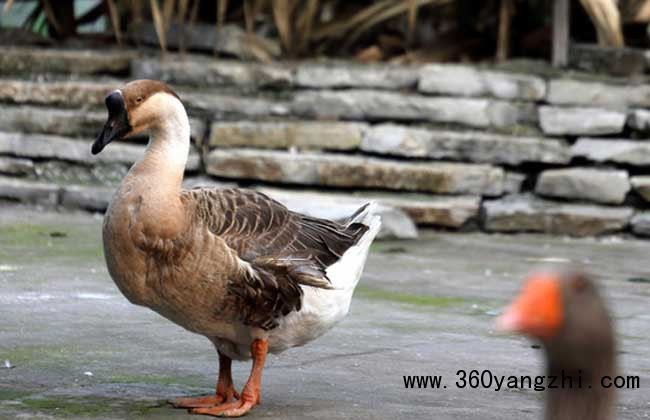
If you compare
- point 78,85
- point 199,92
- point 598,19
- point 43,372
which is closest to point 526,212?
point 598,19

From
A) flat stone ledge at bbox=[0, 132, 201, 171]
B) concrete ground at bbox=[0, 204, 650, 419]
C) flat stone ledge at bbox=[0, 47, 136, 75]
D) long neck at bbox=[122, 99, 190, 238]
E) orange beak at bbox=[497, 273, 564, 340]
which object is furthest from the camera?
flat stone ledge at bbox=[0, 47, 136, 75]

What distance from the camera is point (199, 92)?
10648mm

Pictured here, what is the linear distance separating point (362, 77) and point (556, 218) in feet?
6.10

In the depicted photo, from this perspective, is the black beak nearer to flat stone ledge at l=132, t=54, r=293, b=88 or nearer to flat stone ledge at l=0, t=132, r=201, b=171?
flat stone ledge at l=0, t=132, r=201, b=171

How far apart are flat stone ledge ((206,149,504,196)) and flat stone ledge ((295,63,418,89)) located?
0.66 metres

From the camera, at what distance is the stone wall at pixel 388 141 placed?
32.7 feet

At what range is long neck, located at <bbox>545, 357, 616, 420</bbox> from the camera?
3014 millimetres

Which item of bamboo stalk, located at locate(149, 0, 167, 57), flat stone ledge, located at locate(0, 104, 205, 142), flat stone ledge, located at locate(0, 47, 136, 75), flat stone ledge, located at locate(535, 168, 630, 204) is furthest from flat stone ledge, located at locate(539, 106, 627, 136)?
flat stone ledge, located at locate(0, 47, 136, 75)

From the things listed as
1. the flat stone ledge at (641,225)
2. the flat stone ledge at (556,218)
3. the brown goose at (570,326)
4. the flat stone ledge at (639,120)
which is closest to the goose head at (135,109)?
the brown goose at (570,326)

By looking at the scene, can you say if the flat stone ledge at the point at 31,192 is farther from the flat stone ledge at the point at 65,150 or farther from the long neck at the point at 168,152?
the long neck at the point at 168,152

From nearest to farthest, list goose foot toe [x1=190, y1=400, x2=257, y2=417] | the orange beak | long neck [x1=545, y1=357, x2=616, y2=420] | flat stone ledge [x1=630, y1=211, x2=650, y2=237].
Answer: the orange beak < long neck [x1=545, y1=357, x2=616, y2=420] < goose foot toe [x1=190, y1=400, x2=257, y2=417] < flat stone ledge [x1=630, y1=211, x2=650, y2=237]

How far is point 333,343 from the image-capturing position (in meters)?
6.50

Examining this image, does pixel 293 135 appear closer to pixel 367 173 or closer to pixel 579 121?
pixel 367 173

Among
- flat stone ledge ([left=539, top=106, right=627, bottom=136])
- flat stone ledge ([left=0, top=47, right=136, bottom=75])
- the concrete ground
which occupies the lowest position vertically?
the concrete ground
